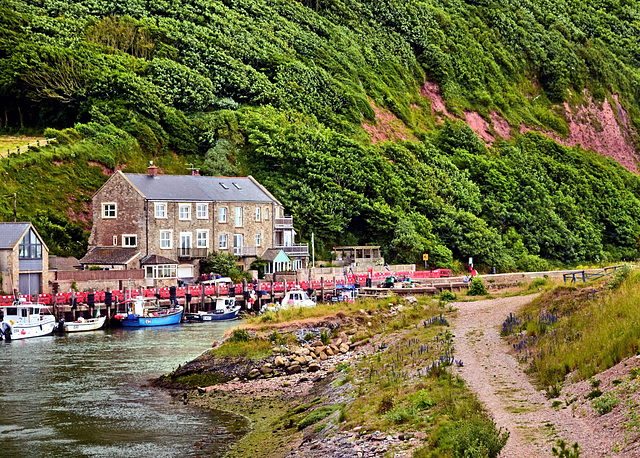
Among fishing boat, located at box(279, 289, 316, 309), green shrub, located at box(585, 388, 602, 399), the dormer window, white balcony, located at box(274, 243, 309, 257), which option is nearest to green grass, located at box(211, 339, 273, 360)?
green shrub, located at box(585, 388, 602, 399)

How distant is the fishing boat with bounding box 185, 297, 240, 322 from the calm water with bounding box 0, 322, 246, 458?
14137mm

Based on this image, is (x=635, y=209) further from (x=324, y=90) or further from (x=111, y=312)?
(x=111, y=312)

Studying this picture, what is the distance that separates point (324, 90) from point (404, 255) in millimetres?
36980

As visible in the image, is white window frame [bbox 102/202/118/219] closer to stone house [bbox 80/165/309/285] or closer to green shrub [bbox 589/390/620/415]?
stone house [bbox 80/165/309/285]

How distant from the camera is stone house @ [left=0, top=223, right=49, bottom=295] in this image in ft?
204

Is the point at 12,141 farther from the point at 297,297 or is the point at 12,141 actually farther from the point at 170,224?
the point at 297,297

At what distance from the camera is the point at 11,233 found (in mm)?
63125

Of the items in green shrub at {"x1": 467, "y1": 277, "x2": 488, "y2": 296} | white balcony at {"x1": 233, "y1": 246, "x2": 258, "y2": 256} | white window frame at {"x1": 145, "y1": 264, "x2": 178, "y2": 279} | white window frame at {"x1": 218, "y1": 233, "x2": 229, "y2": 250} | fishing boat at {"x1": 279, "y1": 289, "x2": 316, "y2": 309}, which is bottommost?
fishing boat at {"x1": 279, "y1": 289, "x2": 316, "y2": 309}

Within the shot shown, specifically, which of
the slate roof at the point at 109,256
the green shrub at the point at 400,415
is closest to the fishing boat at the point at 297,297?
the slate roof at the point at 109,256

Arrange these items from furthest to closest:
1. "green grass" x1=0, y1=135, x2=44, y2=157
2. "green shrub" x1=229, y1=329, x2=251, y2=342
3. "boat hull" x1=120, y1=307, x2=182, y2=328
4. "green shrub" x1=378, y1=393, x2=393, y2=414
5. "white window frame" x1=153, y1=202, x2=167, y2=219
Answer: "green grass" x1=0, y1=135, x2=44, y2=157 < "white window frame" x1=153, y1=202, x2=167, y2=219 < "boat hull" x1=120, y1=307, x2=182, y2=328 < "green shrub" x1=229, y1=329, x2=251, y2=342 < "green shrub" x1=378, y1=393, x2=393, y2=414

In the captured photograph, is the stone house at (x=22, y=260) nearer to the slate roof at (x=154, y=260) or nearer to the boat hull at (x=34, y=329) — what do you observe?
the boat hull at (x=34, y=329)

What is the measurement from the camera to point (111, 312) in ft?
211

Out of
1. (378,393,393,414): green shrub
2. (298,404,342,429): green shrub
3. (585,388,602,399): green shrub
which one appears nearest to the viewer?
(585,388,602,399): green shrub

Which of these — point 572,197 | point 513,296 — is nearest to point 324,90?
point 572,197
